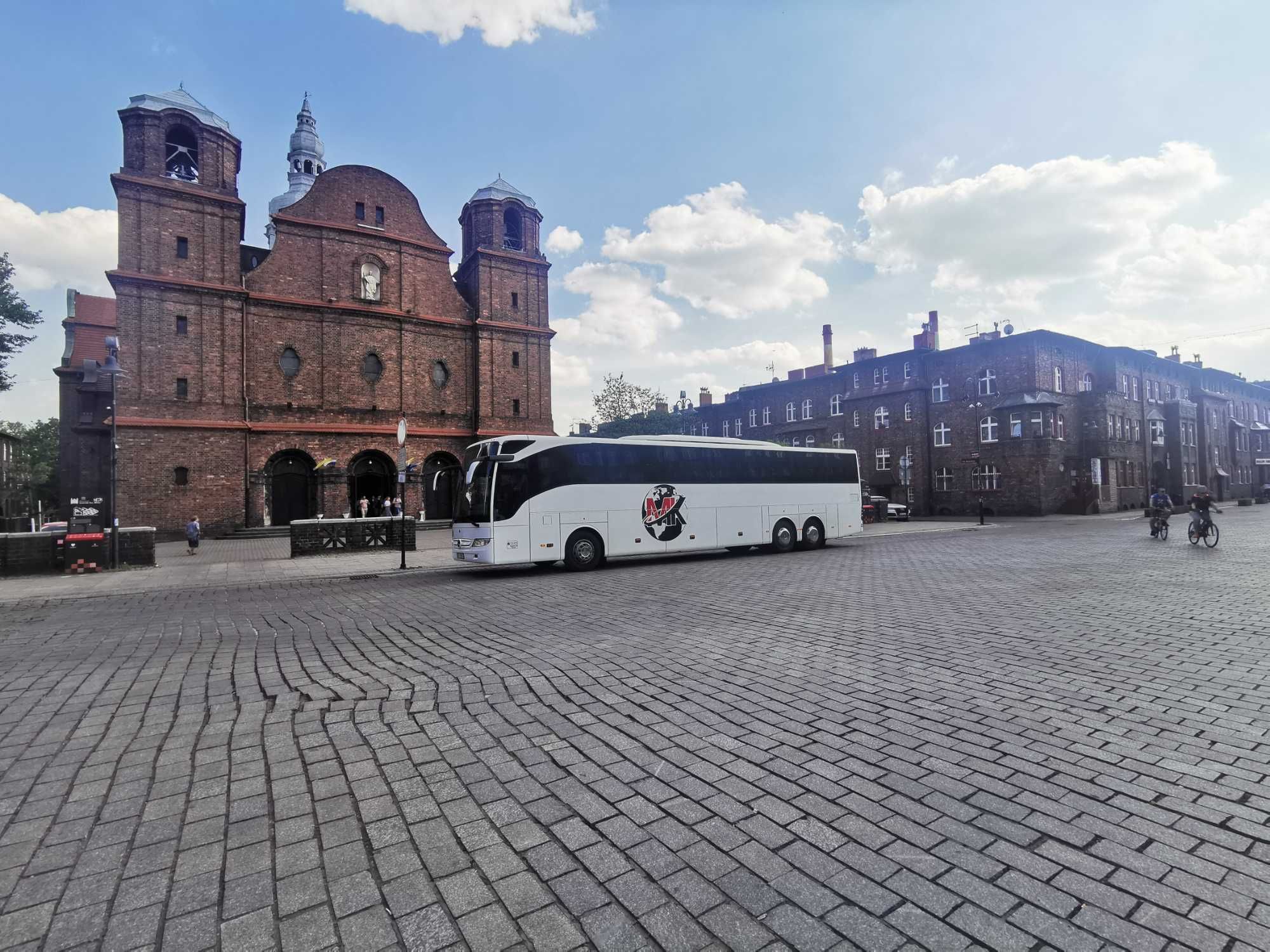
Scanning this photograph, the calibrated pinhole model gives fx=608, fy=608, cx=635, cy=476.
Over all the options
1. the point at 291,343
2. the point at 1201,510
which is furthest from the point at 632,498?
the point at 291,343

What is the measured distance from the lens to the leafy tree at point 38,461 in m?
62.7

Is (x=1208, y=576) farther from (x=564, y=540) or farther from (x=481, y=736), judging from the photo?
(x=481, y=736)

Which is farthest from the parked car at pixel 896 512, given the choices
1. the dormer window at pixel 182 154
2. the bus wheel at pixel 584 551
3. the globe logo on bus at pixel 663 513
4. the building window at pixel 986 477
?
the dormer window at pixel 182 154

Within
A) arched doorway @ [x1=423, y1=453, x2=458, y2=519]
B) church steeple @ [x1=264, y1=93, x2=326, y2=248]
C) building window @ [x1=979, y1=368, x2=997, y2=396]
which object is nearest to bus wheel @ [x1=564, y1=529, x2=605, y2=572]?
arched doorway @ [x1=423, y1=453, x2=458, y2=519]

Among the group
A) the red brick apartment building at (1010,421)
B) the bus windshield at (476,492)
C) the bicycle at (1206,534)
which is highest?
the red brick apartment building at (1010,421)

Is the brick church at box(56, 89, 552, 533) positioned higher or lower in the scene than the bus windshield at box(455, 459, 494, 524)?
higher

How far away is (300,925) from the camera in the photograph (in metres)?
2.33

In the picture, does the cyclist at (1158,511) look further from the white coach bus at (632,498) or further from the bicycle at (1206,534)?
the white coach bus at (632,498)

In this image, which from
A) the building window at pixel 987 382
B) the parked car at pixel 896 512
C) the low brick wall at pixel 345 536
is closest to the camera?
the low brick wall at pixel 345 536

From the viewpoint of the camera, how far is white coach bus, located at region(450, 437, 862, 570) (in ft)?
47.3

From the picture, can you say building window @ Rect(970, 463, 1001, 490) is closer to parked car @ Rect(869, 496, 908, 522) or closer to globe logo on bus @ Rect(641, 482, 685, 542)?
parked car @ Rect(869, 496, 908, 522)

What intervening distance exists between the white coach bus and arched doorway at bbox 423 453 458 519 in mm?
19545

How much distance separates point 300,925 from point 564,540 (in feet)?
41.7

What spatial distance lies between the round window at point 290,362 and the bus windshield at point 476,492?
21.4 metres
